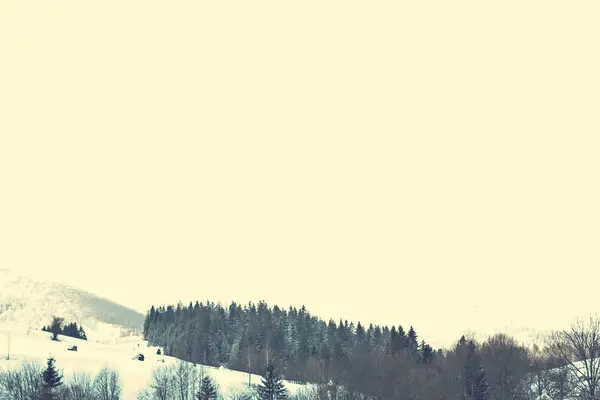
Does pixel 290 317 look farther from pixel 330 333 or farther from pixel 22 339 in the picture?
pixel 22 339

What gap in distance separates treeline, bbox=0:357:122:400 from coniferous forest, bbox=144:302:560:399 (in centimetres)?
3064

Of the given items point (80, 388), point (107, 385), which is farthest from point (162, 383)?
point (80, 388)

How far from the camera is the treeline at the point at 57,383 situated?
103031 mm

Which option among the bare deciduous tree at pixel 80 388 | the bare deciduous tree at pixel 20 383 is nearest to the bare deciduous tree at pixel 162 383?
the bare deciduous tree at pixel 80 388

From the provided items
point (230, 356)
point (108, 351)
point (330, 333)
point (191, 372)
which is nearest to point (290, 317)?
point (330, 333)

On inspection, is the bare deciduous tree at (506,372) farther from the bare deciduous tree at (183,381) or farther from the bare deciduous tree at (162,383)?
the bare deciduous tree at (162,383)

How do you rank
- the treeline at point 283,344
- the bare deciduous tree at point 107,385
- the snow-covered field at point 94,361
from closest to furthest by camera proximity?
the bare deciduous tree at point 107,385, the snow-covered field at point 94,361, the treeline at point 283,344

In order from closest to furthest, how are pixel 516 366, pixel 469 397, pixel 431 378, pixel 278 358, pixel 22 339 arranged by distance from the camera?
pixel 469 397 < pixel 516 366 < pixel 431 378 < pixel 22 339 < pixel 278 358

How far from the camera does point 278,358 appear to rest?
584 feet

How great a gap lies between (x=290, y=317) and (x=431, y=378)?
248ft

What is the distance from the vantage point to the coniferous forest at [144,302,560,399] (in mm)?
116000

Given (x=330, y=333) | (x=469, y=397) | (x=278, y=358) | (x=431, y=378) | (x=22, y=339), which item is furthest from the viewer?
(x=330, y=333)

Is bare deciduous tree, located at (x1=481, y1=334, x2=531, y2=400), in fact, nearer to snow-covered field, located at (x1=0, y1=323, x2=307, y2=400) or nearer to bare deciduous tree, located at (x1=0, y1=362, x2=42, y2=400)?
snow-covered field, located at (x1=0, y1=323, x2=307, y2=400)

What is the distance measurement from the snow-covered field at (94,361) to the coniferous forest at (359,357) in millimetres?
7013
